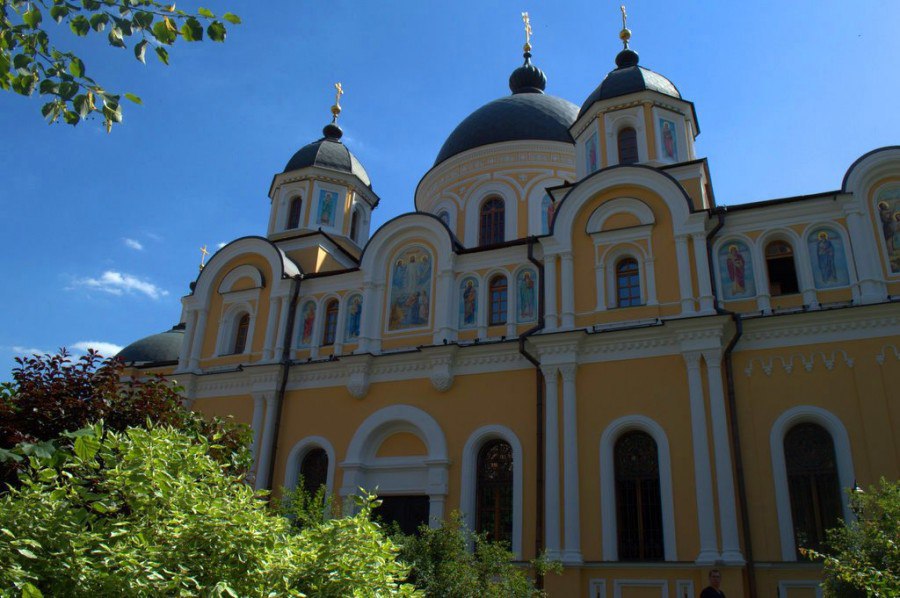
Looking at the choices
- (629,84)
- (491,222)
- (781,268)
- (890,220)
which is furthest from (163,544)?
(491,222)

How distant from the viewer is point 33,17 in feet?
19.5

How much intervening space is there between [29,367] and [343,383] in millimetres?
8812

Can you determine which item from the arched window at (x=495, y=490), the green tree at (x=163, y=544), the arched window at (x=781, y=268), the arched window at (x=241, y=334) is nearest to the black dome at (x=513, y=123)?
the arched window at (x=241, y=334)

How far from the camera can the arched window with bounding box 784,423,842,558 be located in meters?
12.5

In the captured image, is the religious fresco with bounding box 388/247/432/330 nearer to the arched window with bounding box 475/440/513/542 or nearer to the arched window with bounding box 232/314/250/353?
the arched window with bounding box 475/440/513/542

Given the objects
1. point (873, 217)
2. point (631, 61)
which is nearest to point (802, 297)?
point (873, 217)

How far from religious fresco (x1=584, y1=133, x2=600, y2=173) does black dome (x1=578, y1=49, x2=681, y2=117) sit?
0.90 m

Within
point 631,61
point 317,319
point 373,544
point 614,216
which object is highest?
point 631,61

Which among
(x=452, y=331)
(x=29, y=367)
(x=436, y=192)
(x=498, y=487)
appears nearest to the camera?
(x=29, y=367)

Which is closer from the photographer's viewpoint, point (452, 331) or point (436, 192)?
point (452, 331)

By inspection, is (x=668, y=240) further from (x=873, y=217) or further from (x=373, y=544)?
(x=373, y=544)

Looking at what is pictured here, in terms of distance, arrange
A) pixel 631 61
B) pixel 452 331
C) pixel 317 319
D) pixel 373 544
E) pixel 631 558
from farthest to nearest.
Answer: pixel 631 61 < pixel 317 319 < pixel 452 331 < pixel 631 558 < pixel 373 544

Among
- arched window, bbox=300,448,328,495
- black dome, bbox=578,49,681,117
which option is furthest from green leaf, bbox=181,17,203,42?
black dome, bbox=578,49,681,117

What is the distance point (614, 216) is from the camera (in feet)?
52.9
